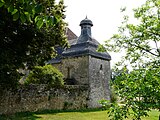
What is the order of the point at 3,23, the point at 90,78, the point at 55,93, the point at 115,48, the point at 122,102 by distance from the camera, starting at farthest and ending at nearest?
the point at 90,78 → the point at 55,93 → the point at 115,48 → the point at 3,23 → the point at 122,102

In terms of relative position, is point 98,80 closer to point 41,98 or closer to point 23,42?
point 41,98

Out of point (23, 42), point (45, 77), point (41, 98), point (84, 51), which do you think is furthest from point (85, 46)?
point (23, 42)

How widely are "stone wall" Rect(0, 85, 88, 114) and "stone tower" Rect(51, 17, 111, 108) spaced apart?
7.24 ft

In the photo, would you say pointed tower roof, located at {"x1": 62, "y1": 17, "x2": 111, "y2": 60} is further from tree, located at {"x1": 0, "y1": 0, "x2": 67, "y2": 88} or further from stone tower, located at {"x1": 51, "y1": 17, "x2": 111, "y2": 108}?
tree, located at {"x1": 0, "y1": 0, "x2": 67, "y2": 88}

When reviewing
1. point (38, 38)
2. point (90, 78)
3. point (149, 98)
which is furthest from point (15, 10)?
point (90, 78)

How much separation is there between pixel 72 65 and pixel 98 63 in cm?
294

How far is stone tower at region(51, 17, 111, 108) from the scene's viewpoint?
1099 inches

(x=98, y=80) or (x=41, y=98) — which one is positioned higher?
(x=98, y=80)

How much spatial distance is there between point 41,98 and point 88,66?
852cm

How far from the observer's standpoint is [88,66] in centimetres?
2795

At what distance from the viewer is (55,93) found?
72.7 feet

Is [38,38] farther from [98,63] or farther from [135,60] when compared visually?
[98,63]

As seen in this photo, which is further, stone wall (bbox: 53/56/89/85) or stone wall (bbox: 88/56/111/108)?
stone wall (bbox: 53/56/89/85)

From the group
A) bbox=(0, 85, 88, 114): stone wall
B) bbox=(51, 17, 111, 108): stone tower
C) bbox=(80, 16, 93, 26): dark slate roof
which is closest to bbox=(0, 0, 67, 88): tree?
bbox=(0, 85, 88, 114): stone wall
